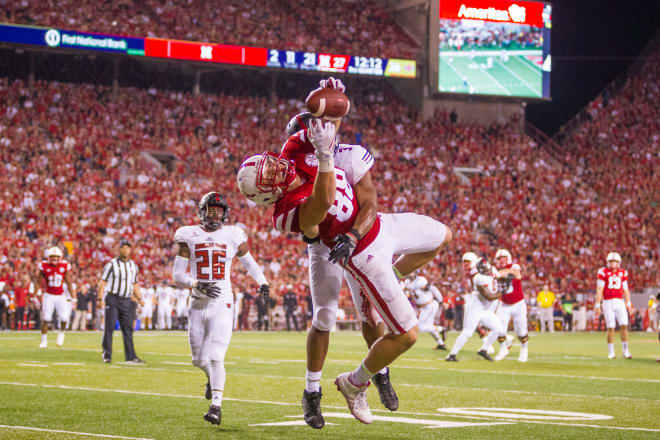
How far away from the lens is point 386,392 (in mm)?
6695

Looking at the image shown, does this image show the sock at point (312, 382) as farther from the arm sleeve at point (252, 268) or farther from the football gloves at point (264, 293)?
the arm sleeve at point (252, 268)

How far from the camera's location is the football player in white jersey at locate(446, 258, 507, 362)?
1581 cm

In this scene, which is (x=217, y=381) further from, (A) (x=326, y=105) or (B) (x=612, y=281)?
(B) (x=612, y=281)

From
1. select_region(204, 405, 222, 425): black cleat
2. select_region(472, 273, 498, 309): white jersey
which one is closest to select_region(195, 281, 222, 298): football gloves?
select_region(204, 405, 222, 425): black cleat

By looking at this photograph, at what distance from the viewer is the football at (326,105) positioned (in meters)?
5.28

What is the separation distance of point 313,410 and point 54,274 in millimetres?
12424

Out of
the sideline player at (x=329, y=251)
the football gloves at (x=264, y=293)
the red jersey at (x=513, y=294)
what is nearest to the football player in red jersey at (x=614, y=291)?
the red jersey at (x=513, y=294)

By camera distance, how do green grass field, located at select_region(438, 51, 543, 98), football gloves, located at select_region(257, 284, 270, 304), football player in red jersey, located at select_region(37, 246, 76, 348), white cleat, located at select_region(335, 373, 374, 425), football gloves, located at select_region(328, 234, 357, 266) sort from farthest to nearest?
green grass field, located at select_region(438, 51, 543, 98)
football player in red jersey, located at select_region(37, 246, 76, 348)
football gloves, located at select_region(257, 284, 270, 304)
white cleat, located at select_region(335, 373, 374, 425)
football gloves, located at select_region(328, 234, 357, 266)

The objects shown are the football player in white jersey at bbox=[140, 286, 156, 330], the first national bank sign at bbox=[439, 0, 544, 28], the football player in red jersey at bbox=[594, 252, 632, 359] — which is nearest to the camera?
the football player in red jersey at bbox=[594, 252, 632, 359]

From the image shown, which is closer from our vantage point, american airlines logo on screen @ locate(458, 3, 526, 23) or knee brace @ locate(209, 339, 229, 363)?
knee brace @ locate(209, 339, 229, 363)

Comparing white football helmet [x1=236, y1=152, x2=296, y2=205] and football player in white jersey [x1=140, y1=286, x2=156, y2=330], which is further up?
white football helmet [x1=236, y1=152, x2=296, y2=205]

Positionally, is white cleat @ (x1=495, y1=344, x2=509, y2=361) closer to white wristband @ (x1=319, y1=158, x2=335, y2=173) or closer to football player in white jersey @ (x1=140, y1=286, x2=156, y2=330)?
white wristband @ (x1=319, y1=158, x2=335, y2=173)

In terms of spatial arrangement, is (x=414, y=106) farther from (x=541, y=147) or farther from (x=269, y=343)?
(x=269, y=343)

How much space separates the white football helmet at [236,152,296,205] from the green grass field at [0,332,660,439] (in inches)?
90.2
